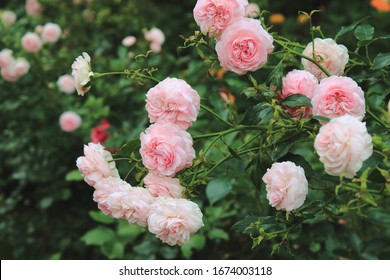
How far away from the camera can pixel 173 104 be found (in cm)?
136

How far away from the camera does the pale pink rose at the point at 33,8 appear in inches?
148

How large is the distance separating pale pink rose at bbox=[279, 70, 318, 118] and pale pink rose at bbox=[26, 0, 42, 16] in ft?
8.42

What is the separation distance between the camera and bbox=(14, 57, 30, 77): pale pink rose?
116 inches

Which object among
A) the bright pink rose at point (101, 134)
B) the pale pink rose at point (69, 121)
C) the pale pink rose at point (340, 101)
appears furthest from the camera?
the pale pink rose at point (69, 121)

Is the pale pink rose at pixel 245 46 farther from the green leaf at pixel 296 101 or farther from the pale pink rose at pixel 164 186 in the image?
the pale pink rose at pixel 164 186

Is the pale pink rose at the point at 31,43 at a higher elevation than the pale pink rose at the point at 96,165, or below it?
below

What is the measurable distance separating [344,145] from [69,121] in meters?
1.84

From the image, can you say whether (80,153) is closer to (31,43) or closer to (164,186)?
(31,43)

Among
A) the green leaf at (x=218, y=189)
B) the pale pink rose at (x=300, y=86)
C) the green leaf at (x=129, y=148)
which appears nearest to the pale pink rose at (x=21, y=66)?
the green leaf at (x=218, y=189)

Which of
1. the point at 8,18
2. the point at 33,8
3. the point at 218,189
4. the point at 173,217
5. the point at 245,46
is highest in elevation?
the point at 245,46

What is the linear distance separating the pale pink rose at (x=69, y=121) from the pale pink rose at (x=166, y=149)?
1533 millimetres

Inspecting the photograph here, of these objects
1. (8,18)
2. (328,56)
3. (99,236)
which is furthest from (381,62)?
(8,18)
